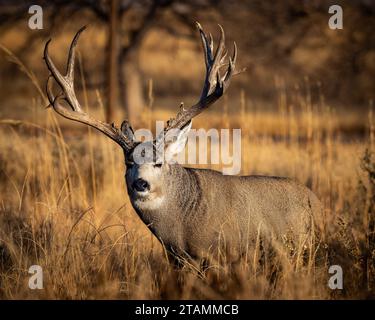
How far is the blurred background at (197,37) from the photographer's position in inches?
510

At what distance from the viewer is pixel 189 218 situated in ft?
16.8

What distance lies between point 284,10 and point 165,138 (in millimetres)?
10278

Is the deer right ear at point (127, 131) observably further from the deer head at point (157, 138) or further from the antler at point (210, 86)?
the antler at point (210, 86)

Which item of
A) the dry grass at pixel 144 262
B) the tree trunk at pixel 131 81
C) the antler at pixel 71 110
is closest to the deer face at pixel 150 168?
the antler at pixel 71 110

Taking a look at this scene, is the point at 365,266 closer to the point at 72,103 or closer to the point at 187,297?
the point at 187,297

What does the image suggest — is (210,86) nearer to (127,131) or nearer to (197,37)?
(127,131)

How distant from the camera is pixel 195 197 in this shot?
5.25 m

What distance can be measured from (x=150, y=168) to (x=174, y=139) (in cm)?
37

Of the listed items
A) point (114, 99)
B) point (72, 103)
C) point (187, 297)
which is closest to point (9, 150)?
point (114, 99)

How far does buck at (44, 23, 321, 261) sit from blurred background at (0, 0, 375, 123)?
635 centimetres

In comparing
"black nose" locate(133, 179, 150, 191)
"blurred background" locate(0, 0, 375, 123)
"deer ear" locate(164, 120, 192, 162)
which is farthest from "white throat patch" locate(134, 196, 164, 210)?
"blurred background" locate(0, 0, 375, 123)

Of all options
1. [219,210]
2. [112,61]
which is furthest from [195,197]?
[112,61]

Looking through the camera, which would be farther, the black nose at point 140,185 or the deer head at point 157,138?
the deer head at point 157,138

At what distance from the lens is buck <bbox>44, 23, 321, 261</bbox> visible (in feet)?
16.3
